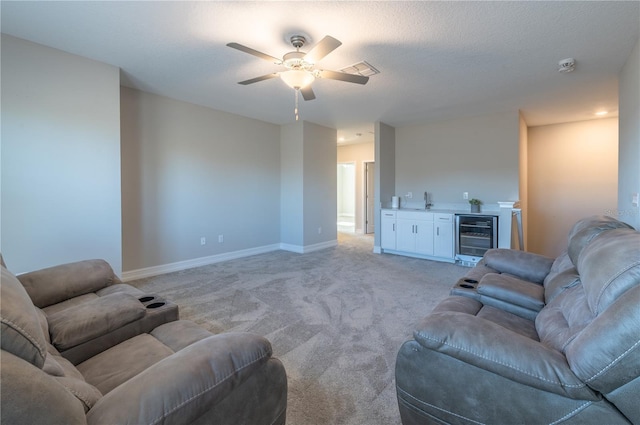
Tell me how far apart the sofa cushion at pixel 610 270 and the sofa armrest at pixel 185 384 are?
1377 mm

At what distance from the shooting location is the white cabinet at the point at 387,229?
5.66 metres

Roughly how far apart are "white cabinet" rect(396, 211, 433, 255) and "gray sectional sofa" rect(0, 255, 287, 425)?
4.44 meters

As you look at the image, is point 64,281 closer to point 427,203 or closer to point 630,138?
point 630,138

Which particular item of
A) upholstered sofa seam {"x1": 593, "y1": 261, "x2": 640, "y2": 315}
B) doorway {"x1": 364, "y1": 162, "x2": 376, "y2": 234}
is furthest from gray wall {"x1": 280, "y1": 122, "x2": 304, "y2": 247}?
upholstered sofa seam {"x1": 593, "y1": 261, "x2": 640, "y2": 315}

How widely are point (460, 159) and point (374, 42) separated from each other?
355 centimetres

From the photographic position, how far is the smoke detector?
10.1 feet

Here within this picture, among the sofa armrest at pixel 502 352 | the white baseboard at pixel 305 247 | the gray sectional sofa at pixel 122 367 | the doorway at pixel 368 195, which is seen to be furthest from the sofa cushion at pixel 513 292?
the doorway at pixel 368 195

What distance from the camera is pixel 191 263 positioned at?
4.75 m

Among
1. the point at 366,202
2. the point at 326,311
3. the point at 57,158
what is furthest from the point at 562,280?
the point at 366,202

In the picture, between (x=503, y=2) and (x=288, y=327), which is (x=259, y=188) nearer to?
(x=288, y=327)

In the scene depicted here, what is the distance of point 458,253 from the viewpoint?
494cm

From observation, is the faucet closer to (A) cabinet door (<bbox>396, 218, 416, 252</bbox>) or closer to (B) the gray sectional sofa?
(A) cabinet door (<bbox>396, 218, 416, 252</bbox>)

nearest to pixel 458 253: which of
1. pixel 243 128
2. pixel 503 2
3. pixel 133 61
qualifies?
pixel 503 2

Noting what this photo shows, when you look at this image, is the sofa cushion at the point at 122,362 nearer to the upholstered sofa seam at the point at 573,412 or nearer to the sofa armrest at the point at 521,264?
the upholstered sofa seam at the point at 573,412
